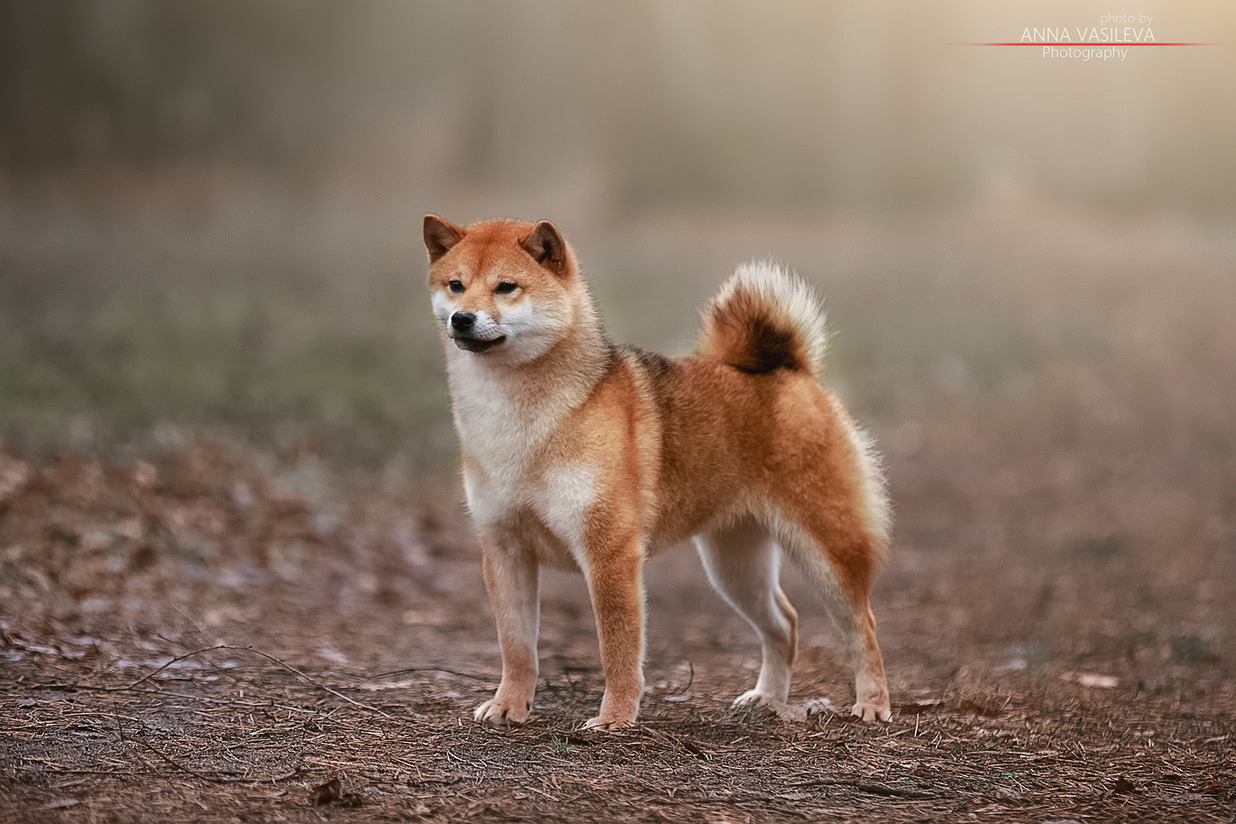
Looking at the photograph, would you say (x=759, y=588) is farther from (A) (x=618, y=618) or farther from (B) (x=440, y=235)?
(B) (x=440, y=235)

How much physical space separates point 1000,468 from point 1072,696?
6.31m

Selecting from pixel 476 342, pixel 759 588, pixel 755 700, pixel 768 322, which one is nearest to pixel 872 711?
pixel 755 700

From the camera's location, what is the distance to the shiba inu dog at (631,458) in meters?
3.94

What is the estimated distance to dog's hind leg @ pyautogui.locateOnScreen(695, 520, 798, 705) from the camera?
4.64m

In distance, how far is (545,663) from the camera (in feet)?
17.8

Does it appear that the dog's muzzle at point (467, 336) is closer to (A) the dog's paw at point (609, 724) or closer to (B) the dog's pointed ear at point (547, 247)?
(B) the dog's pointed ear at point (547, 247)

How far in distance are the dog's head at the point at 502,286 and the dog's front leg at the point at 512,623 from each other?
2.61 ft

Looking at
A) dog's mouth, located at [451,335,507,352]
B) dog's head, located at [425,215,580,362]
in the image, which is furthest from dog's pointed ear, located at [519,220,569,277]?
dog's mouth, located at [451,335,507,352]

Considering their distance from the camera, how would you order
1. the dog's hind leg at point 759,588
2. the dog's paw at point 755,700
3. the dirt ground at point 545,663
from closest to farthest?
the dirt ground at point 545,663 < the dog's paw at point 755,700 < the dog's hind leg at point 759,588

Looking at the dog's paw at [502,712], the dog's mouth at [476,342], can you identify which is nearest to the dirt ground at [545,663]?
the dog's paw at [502,712]

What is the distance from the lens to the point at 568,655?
5602mm

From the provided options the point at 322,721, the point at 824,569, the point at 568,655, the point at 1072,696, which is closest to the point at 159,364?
the point at 568,655

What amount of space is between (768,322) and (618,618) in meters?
1.51

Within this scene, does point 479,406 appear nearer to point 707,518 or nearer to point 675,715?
point 707,518
